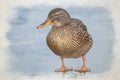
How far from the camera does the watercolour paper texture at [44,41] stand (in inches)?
76.3

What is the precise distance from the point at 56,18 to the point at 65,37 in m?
0.15

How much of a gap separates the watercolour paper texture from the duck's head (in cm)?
3

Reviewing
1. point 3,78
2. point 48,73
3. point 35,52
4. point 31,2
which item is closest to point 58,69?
point 48,73

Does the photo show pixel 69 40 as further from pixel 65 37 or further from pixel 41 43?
pixel 41 43

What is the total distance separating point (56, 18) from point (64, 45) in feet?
0.65

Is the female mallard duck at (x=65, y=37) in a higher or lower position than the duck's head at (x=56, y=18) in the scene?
lower

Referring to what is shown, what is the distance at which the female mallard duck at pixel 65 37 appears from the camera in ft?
6.38

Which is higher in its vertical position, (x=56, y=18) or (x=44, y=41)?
(x=56, y=18)

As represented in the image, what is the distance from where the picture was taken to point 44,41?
6.42 ft

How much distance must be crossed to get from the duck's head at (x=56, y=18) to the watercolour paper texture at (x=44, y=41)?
0.03m

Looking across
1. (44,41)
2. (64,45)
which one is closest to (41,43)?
(44,41)

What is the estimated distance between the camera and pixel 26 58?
1945 millimetres

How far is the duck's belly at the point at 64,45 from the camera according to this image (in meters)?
1.94

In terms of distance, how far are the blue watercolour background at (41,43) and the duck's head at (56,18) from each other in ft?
0.10
